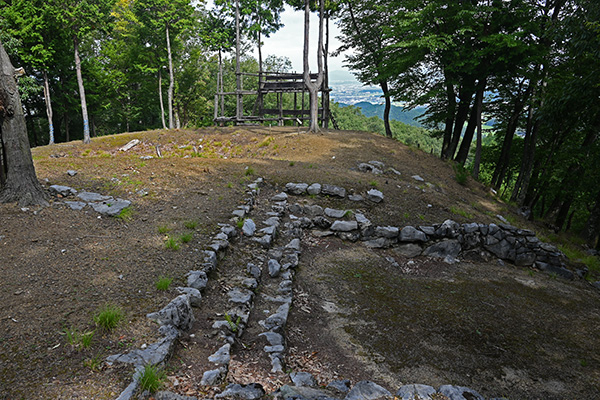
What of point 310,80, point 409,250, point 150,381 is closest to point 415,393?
point 150,381

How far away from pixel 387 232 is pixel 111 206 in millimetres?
6935

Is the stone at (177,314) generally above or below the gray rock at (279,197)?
below

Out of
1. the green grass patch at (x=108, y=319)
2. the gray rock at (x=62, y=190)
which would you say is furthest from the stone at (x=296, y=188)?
the green grass patch at (x=108, y=319)

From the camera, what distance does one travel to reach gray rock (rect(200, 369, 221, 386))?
3227 mm

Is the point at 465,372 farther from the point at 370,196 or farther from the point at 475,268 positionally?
the point at 370,196

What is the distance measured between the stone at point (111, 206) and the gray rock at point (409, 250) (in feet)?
22.8

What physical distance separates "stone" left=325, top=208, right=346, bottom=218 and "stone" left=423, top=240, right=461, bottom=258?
2.56m

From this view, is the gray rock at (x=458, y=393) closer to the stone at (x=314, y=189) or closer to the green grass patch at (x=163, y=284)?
the green grass patch at (x=163, y=284)

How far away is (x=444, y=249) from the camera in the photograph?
8.95 metres

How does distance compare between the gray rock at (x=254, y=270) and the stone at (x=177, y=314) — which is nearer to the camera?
the stone at (x=177, y=314)

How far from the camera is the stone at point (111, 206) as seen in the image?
643cm

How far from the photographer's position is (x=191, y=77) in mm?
32125

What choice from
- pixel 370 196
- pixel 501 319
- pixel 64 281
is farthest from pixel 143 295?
pixel 370 196

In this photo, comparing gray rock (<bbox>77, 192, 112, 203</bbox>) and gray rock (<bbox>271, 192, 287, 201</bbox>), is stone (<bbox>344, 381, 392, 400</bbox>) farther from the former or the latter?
gray rock (<bbox>271, 192, 287, 201</bbox>)
